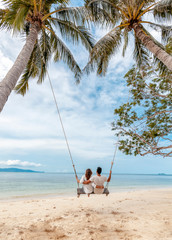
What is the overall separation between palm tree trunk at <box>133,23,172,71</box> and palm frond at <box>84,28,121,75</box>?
2.83ft

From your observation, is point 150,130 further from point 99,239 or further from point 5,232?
point 5,232

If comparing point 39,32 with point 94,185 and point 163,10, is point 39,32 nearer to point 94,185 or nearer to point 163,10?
point 163,10

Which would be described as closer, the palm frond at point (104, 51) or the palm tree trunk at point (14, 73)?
the palm tree trunk at point (14, 73)

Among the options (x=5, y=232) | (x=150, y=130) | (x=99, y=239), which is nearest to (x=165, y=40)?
(x=150, y=130)

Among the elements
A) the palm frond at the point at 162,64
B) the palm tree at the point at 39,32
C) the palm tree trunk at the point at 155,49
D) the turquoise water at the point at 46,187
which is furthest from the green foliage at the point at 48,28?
the turquoise water at the point at 46,187

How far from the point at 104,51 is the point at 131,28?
40.3 inches

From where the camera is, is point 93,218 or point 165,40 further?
point 165,40

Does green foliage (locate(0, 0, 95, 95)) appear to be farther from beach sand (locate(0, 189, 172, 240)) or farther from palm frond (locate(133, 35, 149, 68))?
beach sand (locate(0, 189, 172, 240))

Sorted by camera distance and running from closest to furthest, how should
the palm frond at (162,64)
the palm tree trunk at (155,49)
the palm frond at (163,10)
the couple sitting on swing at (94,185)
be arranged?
the palm tree trunk at (155,49) < the couple sitting on swing at (94,185) < the palm frond at (163,10) < the palm frond at (162,64)

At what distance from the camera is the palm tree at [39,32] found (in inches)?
129

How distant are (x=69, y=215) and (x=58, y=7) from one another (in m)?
6.40

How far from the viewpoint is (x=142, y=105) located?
5461mm

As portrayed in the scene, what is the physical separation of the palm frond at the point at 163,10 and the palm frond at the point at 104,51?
1.18 metres

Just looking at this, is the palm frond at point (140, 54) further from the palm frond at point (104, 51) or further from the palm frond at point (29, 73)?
the palm frond at point (29, 73)
